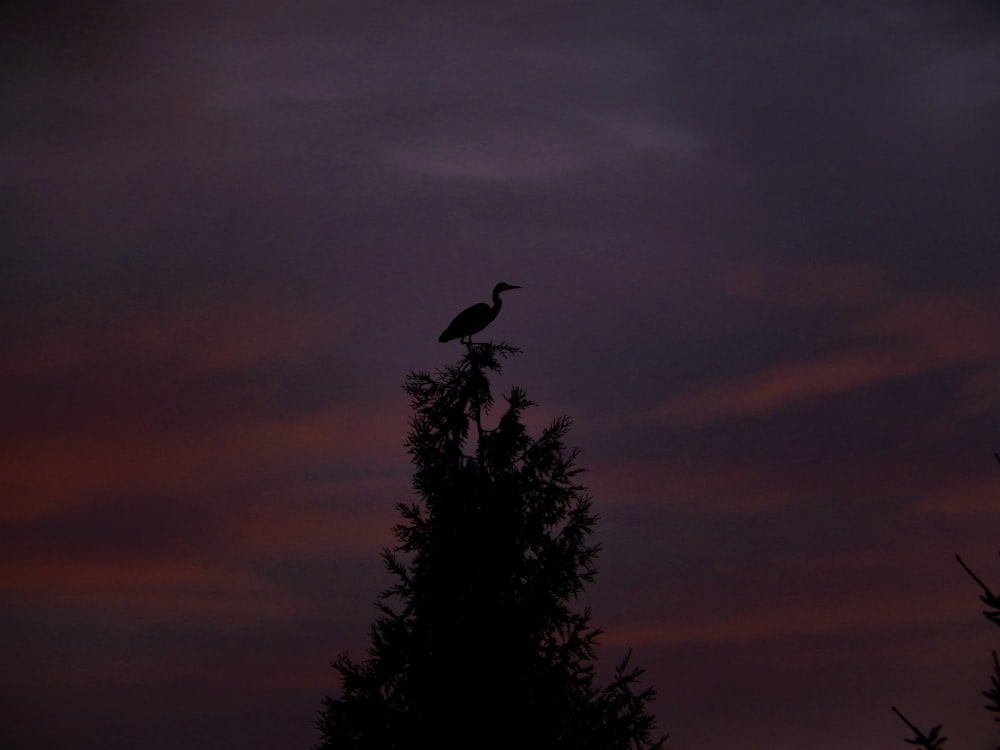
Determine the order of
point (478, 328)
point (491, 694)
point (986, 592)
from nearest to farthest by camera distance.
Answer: point (986, 592) → point (491, 694) → point (478, 328)

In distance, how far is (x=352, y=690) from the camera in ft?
51.9

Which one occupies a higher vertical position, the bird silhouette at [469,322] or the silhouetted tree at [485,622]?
the bird silhouette at [469,322]

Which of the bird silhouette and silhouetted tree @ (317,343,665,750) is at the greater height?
the bird silhouette

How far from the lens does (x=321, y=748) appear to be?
1569 centimetres

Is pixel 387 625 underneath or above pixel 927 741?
above

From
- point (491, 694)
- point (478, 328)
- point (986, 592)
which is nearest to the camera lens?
point (986, 592)

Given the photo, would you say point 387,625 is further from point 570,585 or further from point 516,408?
point 516,408

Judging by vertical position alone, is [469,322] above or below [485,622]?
above

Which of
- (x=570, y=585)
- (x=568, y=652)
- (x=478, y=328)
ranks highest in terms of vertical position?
(x=478, y=328)

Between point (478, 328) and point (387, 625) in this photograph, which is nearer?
point (387, 625)

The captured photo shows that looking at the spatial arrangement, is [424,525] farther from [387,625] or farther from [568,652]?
[568,652]

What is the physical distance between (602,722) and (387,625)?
3664 millimetres

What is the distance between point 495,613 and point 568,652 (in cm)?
127

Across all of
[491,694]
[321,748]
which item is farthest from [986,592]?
[321,748]
